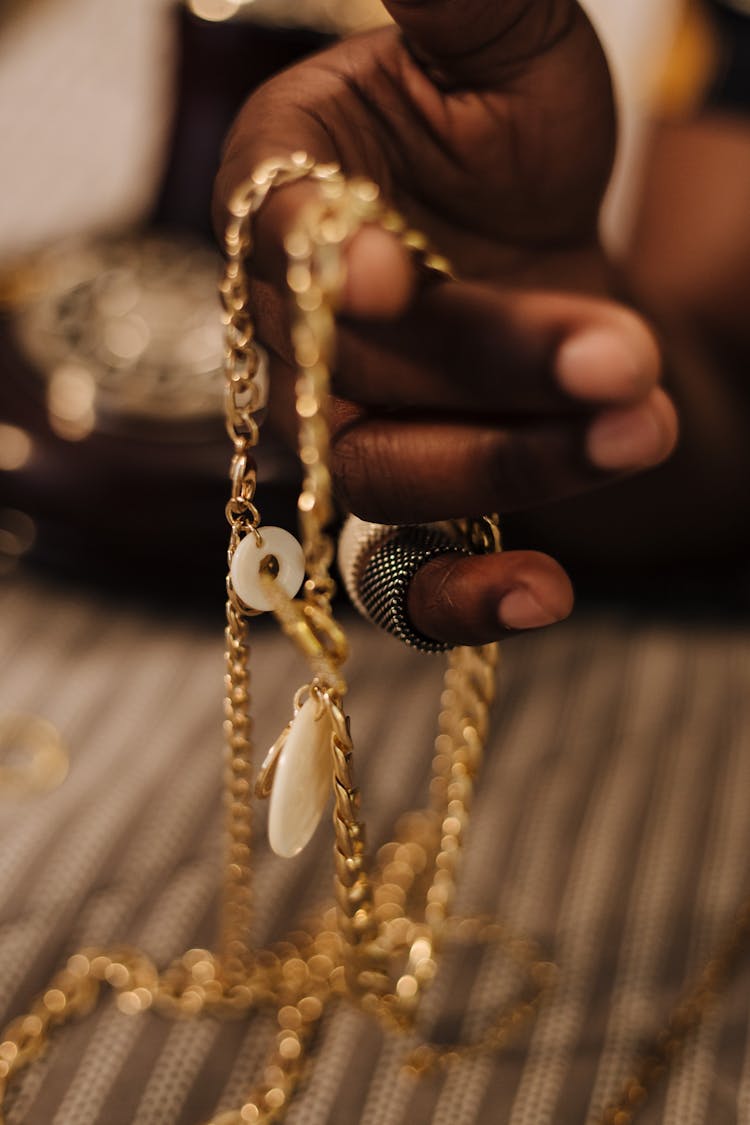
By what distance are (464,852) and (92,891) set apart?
0.71ft

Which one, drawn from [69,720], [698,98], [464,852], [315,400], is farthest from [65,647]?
[698,98]

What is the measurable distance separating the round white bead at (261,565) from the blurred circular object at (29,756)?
0.34 m

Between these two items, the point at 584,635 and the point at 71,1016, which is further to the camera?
the point at 584,635

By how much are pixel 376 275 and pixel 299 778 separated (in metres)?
0.19

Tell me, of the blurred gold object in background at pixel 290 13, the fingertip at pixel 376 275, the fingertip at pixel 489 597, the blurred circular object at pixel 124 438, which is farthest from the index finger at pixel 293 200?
the blurred gold object in background at pixel 290 13

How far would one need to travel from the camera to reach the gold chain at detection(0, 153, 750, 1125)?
335 millimetres

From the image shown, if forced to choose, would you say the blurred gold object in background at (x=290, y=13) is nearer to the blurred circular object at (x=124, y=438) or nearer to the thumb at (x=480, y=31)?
the blurred circular object at (x=124, y=438)

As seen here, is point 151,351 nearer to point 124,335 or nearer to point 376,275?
point 124,335

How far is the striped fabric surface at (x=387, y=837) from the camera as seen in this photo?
0.51m

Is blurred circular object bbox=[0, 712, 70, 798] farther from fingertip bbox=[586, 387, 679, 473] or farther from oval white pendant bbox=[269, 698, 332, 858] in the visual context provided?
fingertip bbox=[586, 387, 679, 473]

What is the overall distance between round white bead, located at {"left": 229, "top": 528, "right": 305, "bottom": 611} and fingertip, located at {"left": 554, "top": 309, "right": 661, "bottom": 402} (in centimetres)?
13

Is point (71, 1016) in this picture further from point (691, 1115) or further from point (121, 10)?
point (121, 10)

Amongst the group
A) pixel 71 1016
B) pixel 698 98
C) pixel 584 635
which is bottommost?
pixel 71 1016

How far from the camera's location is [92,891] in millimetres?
592
